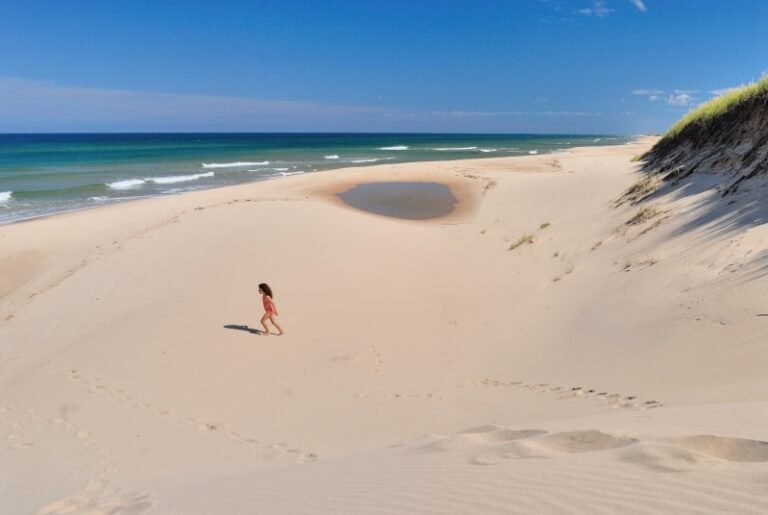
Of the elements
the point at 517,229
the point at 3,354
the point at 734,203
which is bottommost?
the point at 3,354

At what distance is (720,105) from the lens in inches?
575

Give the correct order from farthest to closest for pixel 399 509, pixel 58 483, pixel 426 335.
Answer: pixel 426 335, pixel 58 483, pixel 399 509

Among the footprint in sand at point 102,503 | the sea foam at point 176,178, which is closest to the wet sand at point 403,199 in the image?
the sea foam at point 176,178

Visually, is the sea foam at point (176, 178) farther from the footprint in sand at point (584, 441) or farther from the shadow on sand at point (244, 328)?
the footprint in sand at point (584, 441)

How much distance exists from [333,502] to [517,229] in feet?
43.1

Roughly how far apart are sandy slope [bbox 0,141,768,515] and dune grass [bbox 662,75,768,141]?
151 inches

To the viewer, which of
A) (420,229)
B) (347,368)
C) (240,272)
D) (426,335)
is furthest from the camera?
(420,229)

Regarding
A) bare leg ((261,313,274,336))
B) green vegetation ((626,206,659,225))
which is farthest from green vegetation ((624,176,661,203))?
bare leg ((261,313,274,336))

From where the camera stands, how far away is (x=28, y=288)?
12484 millimetres

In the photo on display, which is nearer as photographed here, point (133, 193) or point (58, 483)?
point (58, 483)

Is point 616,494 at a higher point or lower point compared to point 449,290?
higher

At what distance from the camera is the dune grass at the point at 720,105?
13086mm

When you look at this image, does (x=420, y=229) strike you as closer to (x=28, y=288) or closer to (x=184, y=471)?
(x=28, y=288)

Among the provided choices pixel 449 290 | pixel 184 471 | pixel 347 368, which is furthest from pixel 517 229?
pixel 184 471
